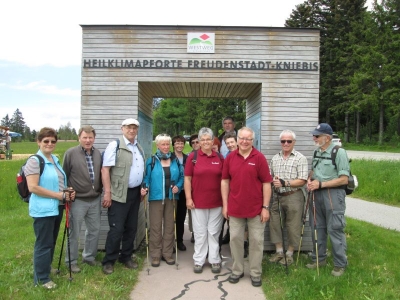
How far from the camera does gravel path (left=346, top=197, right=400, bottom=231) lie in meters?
8.11

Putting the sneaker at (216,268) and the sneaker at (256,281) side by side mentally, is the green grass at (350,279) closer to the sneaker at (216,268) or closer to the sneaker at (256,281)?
the sneaker at (256,281)

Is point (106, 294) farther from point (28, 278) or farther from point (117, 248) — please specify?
point (28, 278)

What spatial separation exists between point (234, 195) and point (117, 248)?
5.83 feet

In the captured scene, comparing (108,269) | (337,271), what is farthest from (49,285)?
(337,271)

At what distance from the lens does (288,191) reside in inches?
201

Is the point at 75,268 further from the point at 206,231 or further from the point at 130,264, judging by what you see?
the point at 206,231

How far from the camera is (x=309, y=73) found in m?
5.85

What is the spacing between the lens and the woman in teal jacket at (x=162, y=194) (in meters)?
5.21

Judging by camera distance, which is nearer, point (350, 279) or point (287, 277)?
point (350, 279)

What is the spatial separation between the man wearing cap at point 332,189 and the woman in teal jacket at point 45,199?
319 centimetres

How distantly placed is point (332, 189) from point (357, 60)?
31.4 metres

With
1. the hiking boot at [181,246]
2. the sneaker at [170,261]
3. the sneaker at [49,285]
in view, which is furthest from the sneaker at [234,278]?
the sneaker at [49,285]

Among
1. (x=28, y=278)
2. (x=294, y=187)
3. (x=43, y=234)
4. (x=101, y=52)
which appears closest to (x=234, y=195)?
(x=294, y=187)

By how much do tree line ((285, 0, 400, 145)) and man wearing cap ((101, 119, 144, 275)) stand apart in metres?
29.7
